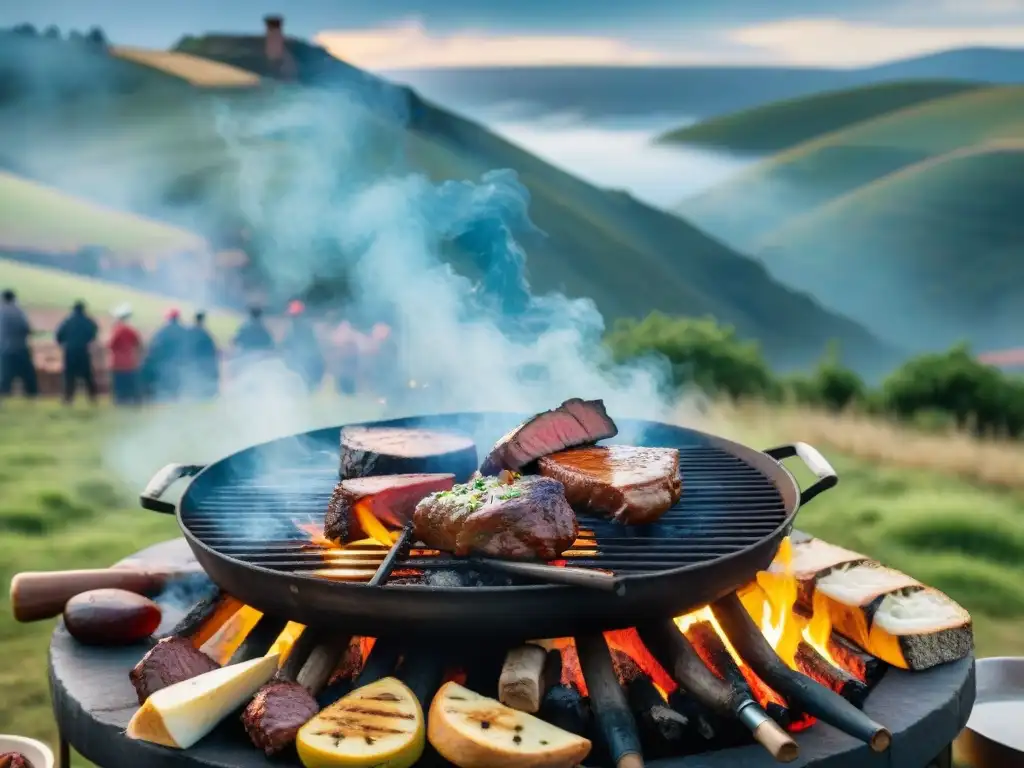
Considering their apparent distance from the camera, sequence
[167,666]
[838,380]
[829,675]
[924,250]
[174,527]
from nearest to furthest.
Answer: [167,666]
[829,675]
[174,527]
[838,380]
[924,250]

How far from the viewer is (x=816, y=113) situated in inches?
906

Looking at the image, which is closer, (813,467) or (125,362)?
(813,467)

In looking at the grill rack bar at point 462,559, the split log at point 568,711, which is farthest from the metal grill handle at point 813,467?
the split log at point 568,711

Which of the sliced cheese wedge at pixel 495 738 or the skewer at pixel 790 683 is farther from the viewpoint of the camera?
the skewer at pixel 790 683

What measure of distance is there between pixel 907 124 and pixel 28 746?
928 inches

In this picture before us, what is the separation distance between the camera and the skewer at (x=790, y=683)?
10.4ft

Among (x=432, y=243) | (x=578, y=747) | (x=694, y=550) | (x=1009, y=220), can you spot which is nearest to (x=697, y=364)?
(x=432, y=243)

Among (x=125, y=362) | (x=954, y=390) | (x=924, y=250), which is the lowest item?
(x=125, y=362)

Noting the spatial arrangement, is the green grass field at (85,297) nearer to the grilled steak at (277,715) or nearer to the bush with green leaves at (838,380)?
the bush with green leaves at (838,380)

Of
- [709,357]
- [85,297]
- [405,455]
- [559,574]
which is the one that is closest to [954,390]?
[709,357]

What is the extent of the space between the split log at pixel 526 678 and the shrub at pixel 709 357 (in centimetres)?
886

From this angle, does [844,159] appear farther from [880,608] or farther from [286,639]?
[286,639]

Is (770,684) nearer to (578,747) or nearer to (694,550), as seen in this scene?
(694,550)

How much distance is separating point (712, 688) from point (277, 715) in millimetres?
1461
